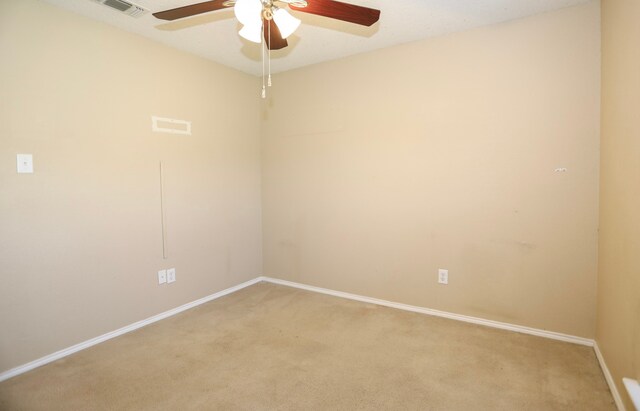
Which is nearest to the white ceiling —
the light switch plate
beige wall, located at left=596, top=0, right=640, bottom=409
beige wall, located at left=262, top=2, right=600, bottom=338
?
beige wall, located at left=262, top=2, right=600, bottom=338

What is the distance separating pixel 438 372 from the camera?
2131mm

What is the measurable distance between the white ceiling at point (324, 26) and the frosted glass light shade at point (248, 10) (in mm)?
817

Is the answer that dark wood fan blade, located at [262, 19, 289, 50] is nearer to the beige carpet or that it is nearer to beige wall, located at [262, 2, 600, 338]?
beige wall, located at [262, 2, 600, 338]

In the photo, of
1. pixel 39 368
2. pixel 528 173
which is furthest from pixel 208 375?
pixel 528 173

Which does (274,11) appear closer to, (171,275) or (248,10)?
(248,10)

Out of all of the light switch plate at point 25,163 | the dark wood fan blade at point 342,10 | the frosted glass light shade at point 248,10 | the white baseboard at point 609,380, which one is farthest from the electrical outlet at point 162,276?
the white baseboard at point 609,380

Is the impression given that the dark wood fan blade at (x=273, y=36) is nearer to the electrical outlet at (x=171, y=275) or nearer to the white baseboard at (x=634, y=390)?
the electrical outlet at (x=171, y=275)

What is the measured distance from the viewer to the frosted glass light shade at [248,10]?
5.36ft

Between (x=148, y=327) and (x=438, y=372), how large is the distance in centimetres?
225

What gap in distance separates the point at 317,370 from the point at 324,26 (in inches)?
98.7

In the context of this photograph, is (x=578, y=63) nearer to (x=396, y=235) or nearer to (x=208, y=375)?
(x=396, y=235)

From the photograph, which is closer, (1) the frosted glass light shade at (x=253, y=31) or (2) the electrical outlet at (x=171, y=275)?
(1) the frosted glass light shade at (x=253, y=31)

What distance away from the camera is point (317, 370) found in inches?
85.0

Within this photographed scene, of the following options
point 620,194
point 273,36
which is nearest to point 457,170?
point 620,194
